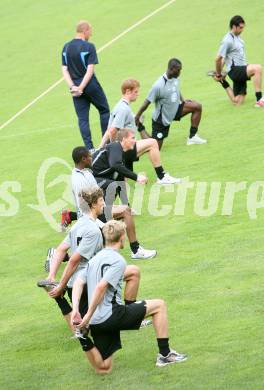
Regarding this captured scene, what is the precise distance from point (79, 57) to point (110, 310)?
30.2ft

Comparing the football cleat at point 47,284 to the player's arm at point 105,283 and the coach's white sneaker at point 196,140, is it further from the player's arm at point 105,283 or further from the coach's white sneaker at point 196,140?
the coach's white sneaker at point 196,140

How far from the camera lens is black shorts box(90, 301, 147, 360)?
967cm

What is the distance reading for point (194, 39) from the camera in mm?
26969

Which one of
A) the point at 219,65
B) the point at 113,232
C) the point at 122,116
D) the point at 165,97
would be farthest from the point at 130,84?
the point at 113,232

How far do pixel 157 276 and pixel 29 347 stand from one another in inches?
95.7

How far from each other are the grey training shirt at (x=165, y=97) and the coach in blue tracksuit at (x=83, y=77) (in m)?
1.07

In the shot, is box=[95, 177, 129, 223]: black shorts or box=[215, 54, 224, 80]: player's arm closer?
box=[95, 177, 129, 223]: black shorts

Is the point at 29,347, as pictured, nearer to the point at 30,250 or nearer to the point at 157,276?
the point at 157,276

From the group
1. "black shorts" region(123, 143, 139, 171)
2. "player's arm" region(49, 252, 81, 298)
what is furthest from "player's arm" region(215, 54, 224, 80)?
"player's arm" region(49, 252, 81, 298)

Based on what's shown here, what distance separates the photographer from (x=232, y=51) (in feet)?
65.6

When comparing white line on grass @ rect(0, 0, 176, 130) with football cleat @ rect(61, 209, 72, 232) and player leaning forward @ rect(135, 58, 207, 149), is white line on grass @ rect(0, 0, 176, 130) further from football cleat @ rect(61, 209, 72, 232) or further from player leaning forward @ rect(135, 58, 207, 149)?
football cleat @ rect(61, 209, 72, 232)

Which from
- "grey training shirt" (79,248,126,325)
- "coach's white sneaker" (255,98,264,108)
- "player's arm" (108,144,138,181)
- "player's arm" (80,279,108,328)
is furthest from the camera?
"coach's white sneaker" (255,98,264,108)

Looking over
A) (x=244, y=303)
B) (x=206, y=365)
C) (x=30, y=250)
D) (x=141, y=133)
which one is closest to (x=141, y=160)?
(x=141, y=133)

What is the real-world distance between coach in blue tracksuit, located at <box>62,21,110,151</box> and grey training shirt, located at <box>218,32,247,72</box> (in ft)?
10.9
